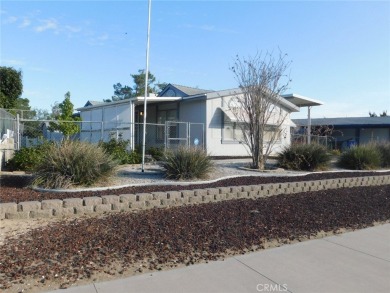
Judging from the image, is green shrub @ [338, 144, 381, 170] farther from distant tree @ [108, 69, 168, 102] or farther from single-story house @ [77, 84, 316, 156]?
distant tree @ [108, 69, 168, 102]

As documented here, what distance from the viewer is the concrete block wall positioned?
A: 20.0ft

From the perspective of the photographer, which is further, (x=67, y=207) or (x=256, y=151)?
(x=256, y=151)

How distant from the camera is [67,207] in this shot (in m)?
6.34

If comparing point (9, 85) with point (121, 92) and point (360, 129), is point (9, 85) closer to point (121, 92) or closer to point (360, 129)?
point (121, 92)

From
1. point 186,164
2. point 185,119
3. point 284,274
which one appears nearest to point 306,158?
point 186,164

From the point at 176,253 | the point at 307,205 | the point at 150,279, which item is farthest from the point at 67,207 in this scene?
the point at 307,205

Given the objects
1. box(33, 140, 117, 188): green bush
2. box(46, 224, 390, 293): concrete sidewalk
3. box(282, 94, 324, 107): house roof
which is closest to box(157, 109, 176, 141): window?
box(282, 94, 324, 107): house roof

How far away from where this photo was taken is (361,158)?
14305 mm

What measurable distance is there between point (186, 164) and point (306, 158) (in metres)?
5.38

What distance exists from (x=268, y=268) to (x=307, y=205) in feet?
11.7

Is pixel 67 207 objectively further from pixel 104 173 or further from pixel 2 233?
pixel 104 173

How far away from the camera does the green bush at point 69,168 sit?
810 centimetres

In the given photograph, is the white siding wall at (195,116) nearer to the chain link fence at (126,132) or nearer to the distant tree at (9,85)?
the chain link fence at (126,132)

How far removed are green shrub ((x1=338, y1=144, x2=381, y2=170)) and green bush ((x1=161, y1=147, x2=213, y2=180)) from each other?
23.5 ft
